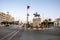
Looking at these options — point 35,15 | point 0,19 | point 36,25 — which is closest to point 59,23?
point 35,15

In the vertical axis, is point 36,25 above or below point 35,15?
below

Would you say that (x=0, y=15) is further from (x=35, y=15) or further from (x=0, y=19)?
(x=35, y=15)

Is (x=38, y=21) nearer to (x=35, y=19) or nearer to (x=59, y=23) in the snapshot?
(x=35, y=19)

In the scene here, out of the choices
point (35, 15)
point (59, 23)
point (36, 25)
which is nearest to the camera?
point (36, 25)

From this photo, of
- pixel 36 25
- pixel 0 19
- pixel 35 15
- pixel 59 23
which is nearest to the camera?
pixel 36 25

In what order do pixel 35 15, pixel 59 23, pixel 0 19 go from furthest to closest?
1. pixel 0 19
2. pixel 59 23
3. pixel 35 15

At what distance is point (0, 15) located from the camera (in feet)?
479

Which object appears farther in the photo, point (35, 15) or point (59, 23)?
point (59, 23)

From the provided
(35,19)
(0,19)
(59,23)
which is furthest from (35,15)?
(0,19)

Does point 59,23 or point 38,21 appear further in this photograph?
point 59,23

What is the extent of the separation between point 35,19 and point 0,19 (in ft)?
314

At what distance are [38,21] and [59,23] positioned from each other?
165 ft

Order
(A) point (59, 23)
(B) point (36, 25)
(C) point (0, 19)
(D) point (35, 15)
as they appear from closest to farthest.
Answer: (B) point (36, 25) < (D) point (35, 15) < (A) point (59, 23) < (C) point (0, 19)

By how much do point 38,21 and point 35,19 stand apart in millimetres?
1344
